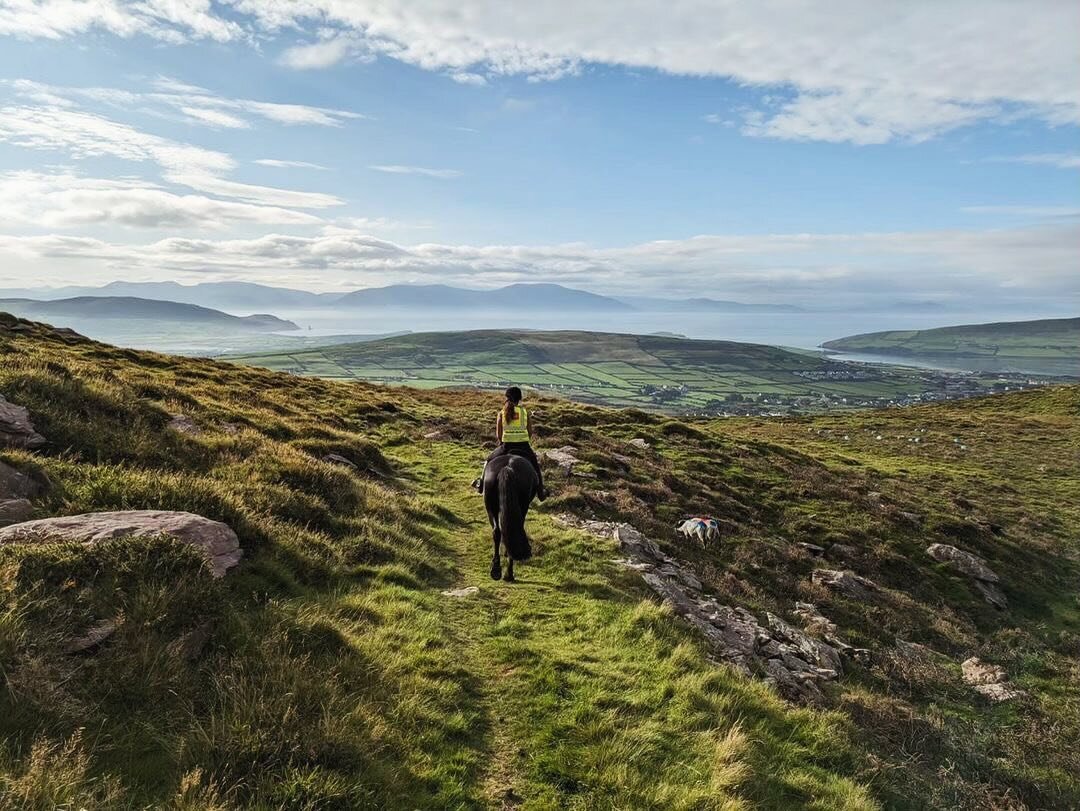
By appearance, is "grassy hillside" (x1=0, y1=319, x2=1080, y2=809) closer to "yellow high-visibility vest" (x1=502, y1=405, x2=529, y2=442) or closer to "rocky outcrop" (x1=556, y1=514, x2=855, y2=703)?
"rocky outcrop" (x1=556, y1=514, x2=855, y2=703)

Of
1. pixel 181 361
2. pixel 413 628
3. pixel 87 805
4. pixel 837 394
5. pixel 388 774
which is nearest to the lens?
pixel 87 805

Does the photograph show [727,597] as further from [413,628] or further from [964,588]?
[964,588]

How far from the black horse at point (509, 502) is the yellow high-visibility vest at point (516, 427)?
0.83 meters

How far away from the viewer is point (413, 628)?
923 cm

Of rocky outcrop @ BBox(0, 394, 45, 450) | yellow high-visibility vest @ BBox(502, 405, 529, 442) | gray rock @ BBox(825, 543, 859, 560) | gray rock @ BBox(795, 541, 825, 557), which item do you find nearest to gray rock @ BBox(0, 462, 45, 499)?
rocky outcrop @ BBox(0, 394, 45, 450)

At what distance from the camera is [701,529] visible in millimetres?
17781

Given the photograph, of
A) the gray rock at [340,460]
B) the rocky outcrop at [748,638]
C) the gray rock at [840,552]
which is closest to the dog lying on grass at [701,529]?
the rocky outcrop at [748,638]

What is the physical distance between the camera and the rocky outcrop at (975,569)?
59.8 feet

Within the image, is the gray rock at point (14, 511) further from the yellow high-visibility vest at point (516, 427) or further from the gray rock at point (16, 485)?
the yellow high-visibility vest at point (516, 427)

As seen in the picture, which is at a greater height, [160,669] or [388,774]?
[160,669]

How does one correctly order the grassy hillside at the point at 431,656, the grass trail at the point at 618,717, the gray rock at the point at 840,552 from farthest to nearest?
the gray rock at the point at 840,552 → the grass trail at the point at 618,717 → the grassy hillside at the point at 431,656

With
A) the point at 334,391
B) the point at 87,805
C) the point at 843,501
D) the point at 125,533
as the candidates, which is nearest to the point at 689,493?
the point at 843,501

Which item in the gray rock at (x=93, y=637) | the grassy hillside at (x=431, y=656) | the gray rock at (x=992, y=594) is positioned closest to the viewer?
the grassy hillside at (x=431, y=656)

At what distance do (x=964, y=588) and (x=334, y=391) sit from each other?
3872 cm
